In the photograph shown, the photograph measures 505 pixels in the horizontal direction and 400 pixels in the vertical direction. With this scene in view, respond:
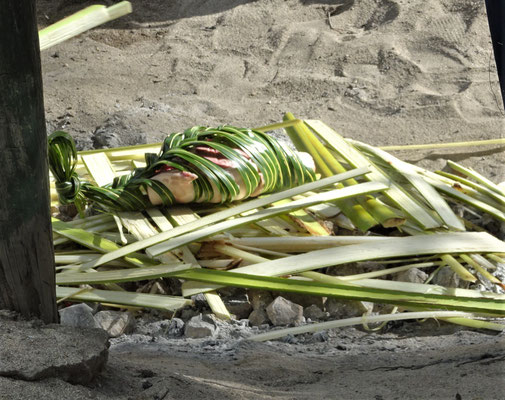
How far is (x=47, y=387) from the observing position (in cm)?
151

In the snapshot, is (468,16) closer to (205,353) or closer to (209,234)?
(209,234)

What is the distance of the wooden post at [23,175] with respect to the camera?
1509 millimetres

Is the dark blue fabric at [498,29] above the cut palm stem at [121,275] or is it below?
above

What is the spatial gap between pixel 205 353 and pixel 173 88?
315cm

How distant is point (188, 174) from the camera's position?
9.71ft

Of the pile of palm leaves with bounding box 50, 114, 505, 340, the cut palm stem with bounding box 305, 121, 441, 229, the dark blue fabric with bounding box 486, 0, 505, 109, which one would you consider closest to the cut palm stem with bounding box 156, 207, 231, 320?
the pile of palm leaves with bounding box 50, 114, 505, 340

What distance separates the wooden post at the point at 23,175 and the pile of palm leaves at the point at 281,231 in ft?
2.70

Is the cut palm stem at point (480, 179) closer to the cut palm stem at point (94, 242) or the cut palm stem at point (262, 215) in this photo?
the cut palm stem at point (262, 215)

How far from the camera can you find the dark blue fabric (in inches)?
79.8

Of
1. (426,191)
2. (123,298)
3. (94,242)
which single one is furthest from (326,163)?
(123,298)

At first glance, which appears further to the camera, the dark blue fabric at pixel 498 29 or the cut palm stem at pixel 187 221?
the cut palm stem at pixel 187 221

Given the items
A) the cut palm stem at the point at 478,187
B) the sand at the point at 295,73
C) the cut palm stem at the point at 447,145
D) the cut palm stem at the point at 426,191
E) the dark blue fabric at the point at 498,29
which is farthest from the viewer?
the sand at the point at 295,73

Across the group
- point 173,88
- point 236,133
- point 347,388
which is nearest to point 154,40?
point 173,88

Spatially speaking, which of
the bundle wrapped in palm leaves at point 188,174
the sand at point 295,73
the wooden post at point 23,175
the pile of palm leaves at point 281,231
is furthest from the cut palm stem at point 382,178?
the wooden post at point 23,175
